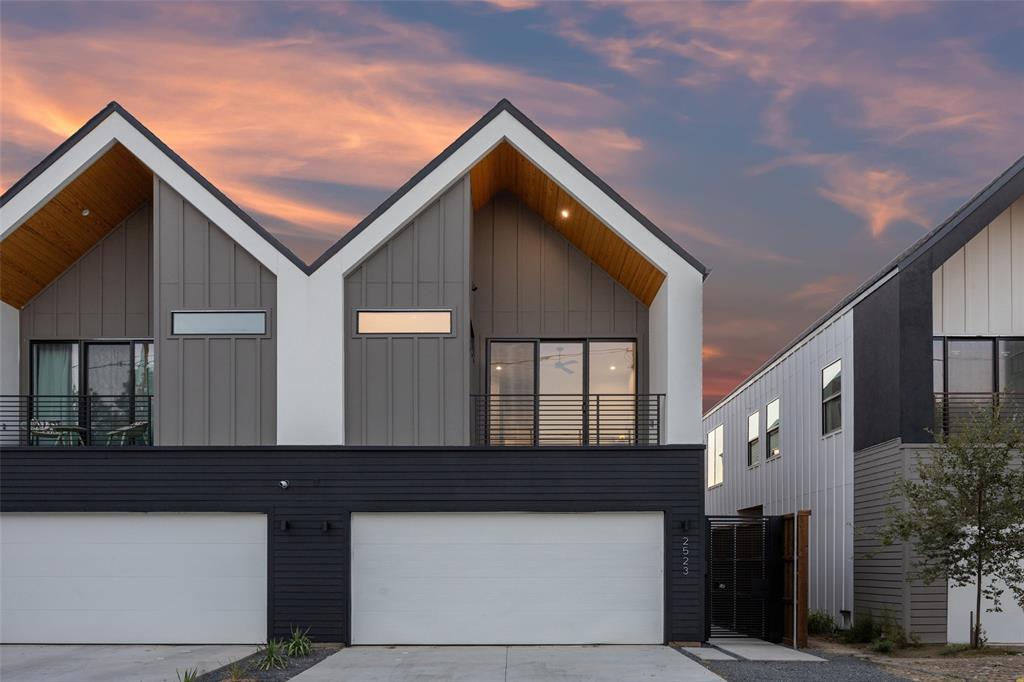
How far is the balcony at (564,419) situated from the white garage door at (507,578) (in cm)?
155

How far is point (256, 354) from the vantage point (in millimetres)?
16047

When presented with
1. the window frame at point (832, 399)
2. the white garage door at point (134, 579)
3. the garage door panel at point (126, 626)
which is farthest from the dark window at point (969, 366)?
the garage door panel at point (126, 626)

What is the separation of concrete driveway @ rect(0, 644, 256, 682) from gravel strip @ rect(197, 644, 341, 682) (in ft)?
1.06

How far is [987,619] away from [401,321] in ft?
33.4

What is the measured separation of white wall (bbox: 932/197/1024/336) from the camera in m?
16.9

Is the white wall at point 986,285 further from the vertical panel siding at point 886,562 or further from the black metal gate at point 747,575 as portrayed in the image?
the black metal gate at point 747,575

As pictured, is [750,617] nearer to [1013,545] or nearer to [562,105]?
[1013,545]

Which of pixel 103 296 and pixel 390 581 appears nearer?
pixel 390 581

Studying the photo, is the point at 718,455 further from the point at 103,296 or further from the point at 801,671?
the point at 103,296

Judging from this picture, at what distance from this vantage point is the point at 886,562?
53.6ft

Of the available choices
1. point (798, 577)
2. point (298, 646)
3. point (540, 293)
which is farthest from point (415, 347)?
point (798, 577)

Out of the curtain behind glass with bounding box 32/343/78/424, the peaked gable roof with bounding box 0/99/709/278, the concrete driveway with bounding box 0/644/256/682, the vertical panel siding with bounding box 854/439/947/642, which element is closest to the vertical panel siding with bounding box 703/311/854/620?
the vertical panel siding with bounding box 854/439/947/642

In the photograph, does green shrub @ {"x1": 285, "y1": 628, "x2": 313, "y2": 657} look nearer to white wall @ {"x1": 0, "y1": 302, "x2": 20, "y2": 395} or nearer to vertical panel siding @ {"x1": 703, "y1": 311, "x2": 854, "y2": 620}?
white wall @ {"x1": 0, "y1": 302, "x2": 20, "y2": 395}

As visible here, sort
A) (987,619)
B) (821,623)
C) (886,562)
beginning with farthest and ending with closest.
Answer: (821,623)
(886,562)
(987,619)
